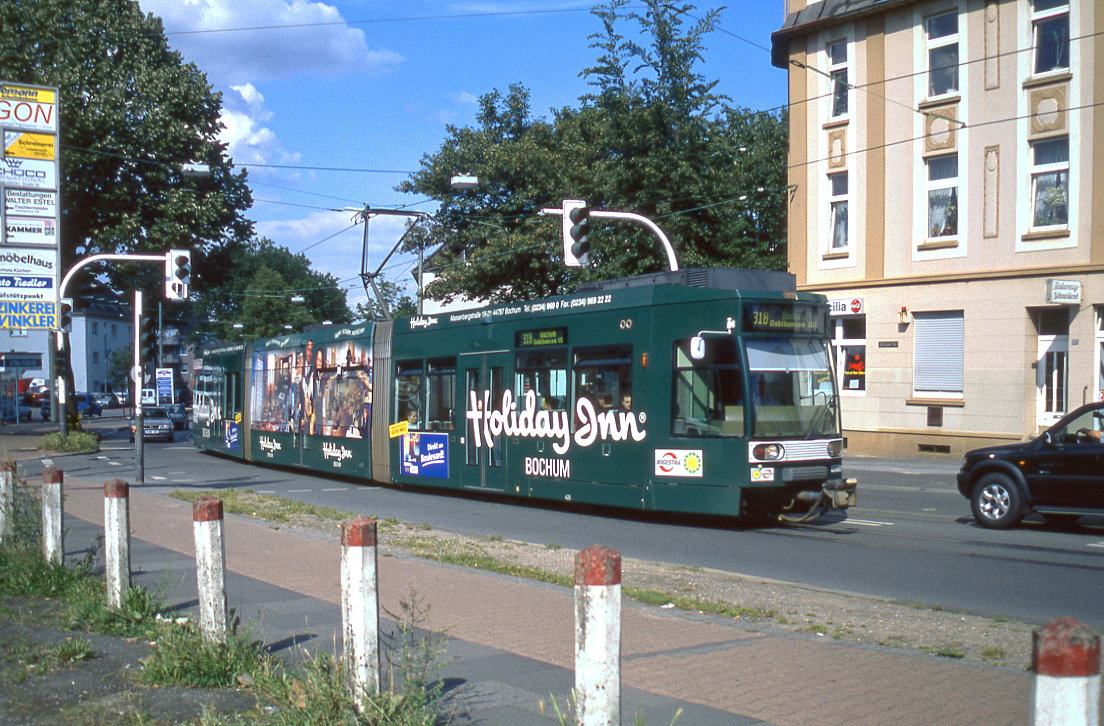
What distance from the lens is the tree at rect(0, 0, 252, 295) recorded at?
3662 centimetres

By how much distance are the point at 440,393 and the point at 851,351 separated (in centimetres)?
1390

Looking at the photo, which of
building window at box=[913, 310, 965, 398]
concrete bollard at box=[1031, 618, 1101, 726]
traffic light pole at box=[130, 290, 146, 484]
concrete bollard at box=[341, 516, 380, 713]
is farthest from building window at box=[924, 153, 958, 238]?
concrete bollard at box=[1031, 618, 1101, 726]

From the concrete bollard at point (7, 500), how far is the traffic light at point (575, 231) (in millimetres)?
11354

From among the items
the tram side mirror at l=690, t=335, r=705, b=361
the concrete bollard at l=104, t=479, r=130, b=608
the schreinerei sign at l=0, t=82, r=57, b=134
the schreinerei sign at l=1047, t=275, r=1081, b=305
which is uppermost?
the schreinerei sign at l=0, t=82, r=57, b=134

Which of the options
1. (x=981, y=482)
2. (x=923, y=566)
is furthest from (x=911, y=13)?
(x=923, y=566)

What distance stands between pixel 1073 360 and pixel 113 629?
21.7 m

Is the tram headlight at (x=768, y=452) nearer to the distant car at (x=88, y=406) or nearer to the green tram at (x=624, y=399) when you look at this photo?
the green tram at (x=624, y=399)

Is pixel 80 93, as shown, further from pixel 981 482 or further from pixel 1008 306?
pixel 981 482

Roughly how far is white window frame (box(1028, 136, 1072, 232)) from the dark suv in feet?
39.6

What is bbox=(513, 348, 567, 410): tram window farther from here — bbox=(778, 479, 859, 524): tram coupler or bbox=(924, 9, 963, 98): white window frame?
bbox=(924, 9, 963, 98): white window frame

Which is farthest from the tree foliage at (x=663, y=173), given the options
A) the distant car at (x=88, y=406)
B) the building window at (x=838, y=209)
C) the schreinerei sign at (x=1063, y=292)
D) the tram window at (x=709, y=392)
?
the distant car at (x=88, y=406)

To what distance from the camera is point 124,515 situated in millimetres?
7832

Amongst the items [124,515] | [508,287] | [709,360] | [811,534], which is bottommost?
[811,534]

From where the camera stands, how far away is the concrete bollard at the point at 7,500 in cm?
973
